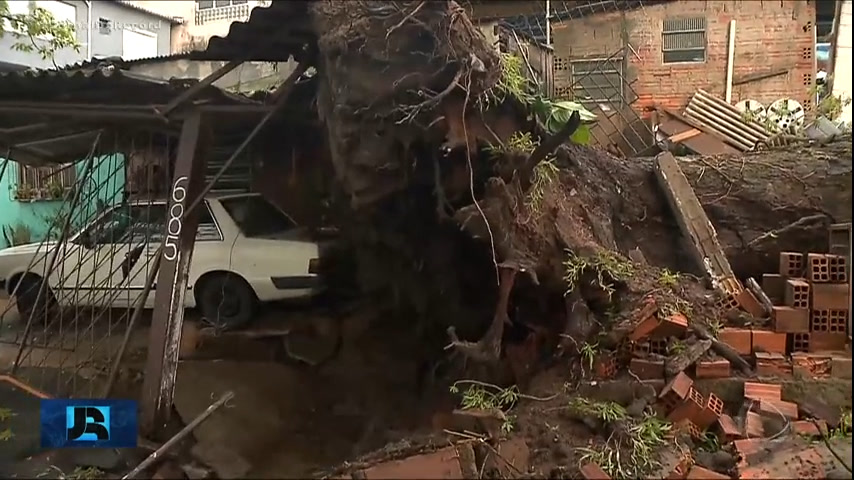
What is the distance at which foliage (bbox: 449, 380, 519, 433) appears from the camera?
3605 mm

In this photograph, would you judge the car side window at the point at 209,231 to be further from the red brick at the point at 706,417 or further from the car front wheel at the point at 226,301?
the red brick at the point at 706,417

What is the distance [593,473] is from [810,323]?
6.21 feet

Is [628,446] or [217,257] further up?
[217,257]

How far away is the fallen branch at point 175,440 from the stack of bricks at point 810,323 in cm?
309

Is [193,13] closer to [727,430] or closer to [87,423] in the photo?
[87,423]

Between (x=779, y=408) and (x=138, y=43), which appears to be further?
(x=138, y=43)

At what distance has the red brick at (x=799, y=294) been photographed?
406cm

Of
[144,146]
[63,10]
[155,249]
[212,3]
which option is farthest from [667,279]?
[212,3]

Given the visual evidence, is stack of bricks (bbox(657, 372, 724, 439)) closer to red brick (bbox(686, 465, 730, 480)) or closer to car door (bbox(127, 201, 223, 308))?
red brick (bbox(686, 465, 730, 480))

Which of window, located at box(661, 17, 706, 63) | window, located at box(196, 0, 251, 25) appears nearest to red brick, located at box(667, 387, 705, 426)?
window, located at box(661, 17, 706, 63)

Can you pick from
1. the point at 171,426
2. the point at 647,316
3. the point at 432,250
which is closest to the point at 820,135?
the point at 647,316

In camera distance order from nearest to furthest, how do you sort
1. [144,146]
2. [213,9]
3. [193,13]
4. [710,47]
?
[144,146] → [710,47] → [213,9] → [193,13]

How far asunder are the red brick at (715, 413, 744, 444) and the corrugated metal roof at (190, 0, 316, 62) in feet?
10.2

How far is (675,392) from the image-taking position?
138 inches
